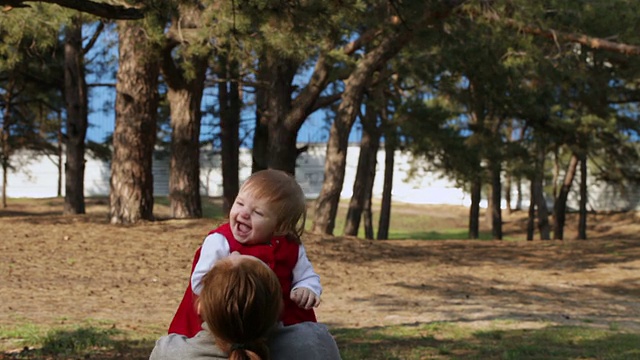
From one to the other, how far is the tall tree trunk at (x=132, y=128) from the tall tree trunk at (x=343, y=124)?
3.45m

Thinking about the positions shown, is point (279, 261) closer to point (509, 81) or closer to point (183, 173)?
point (183, 173)

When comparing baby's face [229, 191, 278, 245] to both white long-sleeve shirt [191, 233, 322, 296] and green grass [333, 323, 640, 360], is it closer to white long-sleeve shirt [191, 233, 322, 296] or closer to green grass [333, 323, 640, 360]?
white long-sleeve shirt [191, 233, 322, 296]

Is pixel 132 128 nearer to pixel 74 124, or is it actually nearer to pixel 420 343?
pixel 74 124

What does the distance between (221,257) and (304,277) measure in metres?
0.31

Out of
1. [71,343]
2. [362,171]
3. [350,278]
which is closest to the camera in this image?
[71,343]

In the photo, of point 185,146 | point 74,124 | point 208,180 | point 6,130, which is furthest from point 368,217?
point 208,180

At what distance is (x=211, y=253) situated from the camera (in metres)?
3.09

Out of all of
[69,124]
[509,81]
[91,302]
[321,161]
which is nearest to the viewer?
[91,302]

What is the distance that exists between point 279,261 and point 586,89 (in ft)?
71.0

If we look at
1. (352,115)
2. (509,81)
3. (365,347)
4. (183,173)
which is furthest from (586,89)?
(365,347)

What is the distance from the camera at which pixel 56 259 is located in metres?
12.2

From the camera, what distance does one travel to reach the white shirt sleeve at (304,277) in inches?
121

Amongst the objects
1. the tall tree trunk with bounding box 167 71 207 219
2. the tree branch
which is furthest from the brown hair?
the tall tree trunk with bounding box 167 71 207 219

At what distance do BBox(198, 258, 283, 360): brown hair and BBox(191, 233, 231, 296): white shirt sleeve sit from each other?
58 cm
